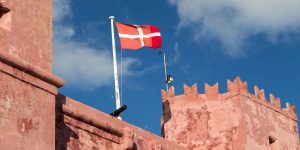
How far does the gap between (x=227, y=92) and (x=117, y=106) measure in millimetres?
3850

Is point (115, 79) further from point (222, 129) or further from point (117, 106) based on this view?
point (222, 129)

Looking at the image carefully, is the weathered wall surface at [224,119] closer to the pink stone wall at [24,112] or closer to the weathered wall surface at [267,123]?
the weathered wall surface at [267,123]

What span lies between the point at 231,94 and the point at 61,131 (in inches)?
287

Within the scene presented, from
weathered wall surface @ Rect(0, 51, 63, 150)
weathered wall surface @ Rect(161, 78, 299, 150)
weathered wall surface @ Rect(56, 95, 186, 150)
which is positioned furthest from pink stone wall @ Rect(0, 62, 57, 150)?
weathered wall surface @ Rect(161, 78, 299, 150)

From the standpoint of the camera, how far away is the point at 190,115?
18.9 meters

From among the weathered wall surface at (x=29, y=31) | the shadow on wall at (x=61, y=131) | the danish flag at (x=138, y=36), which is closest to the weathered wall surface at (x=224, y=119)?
the danish flag at (x=138, y=36)

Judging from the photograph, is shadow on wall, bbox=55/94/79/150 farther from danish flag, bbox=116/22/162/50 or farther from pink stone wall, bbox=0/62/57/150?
danish flag, bbox=116/22/162/50

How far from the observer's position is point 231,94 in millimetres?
18562

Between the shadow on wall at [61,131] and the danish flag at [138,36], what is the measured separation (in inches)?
225

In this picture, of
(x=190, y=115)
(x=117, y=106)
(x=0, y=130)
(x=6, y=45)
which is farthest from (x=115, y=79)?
(x=0, y=130)

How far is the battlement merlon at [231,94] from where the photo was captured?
61.1 ft

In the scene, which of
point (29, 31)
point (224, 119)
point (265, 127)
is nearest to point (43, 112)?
point (29, 31)

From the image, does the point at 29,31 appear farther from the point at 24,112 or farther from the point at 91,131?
the point at 91,131

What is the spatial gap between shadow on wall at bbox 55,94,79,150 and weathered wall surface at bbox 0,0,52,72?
0.63m
